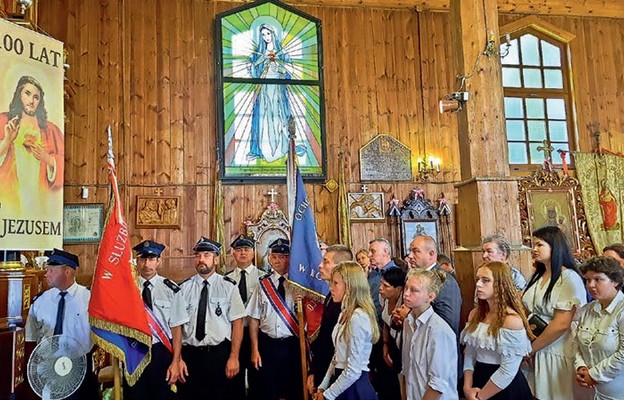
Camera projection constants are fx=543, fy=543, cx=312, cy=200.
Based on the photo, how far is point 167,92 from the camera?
7574 mm

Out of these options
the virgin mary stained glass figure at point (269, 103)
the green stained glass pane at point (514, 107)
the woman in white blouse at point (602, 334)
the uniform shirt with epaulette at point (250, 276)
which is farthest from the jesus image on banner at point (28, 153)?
the green stained glass pane at point (514, 107)

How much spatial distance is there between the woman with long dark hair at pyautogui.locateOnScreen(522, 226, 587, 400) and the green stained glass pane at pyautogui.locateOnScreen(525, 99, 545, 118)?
617 cm

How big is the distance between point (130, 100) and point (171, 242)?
203 cm

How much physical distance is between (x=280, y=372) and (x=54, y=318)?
152 cm

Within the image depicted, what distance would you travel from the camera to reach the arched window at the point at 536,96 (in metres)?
8.59

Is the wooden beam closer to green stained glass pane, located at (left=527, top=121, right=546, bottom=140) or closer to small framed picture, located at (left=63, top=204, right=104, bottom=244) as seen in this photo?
green stained glass pane, located at (left=527, top=121, right=546, bottom=140)

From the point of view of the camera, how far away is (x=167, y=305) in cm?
363

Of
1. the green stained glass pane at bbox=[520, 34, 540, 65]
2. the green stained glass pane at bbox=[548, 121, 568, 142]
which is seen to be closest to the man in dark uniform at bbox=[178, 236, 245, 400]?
the green stained glass pane at bbox=[548, 121, 568, 142]

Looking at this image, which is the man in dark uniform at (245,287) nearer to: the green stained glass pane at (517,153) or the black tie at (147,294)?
the black tie at (147,294)

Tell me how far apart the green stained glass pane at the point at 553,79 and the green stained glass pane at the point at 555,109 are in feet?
0.79

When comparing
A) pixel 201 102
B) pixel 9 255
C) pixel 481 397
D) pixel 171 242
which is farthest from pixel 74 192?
pixel 481 397

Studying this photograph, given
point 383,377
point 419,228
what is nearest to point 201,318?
point 383,377

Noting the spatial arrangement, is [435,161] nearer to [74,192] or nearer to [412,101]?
[412,101]

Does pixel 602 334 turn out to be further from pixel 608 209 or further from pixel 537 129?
pixel 537 129
